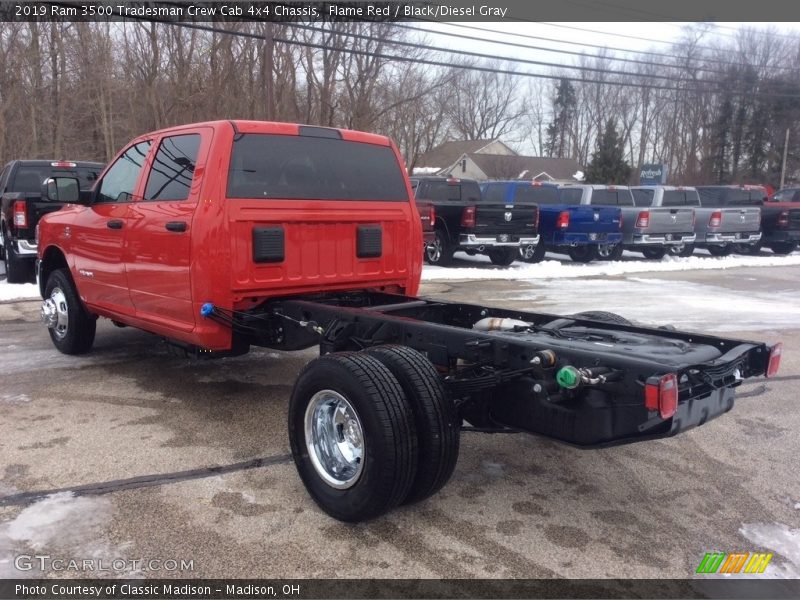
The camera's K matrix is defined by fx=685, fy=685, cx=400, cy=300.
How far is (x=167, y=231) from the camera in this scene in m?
4.79

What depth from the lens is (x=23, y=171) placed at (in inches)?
460

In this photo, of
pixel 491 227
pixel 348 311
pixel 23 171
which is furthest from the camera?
pixel 491 227

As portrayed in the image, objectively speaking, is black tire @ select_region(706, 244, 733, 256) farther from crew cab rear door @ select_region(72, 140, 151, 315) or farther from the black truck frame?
crew cab rear door @ select_region(72, 140, 151, 315)

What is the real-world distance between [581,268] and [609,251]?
2435mm

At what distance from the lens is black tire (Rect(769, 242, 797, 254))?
20656 millimetres

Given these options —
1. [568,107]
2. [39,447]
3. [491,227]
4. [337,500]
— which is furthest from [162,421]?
[568,107]

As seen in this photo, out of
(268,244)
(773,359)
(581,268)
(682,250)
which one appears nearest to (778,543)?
(773,359)

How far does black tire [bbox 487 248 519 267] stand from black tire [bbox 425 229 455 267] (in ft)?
3.48

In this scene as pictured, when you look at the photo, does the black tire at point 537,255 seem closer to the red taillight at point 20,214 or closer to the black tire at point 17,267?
the black tire at point 17,267

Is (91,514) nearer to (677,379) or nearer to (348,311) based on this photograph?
(348,311)

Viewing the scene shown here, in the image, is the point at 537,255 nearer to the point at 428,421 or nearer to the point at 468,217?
the point at 468,217

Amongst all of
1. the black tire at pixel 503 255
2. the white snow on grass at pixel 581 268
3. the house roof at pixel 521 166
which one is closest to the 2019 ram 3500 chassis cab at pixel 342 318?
the white snow on grass at pixel 581 268

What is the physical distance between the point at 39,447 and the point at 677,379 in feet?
12.8

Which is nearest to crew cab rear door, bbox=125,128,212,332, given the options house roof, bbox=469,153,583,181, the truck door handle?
the truck door handle
